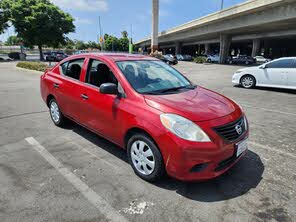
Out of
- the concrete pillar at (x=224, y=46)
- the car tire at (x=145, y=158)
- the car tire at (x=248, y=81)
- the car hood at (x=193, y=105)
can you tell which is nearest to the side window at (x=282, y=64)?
the car tire at (x=248, y=81)

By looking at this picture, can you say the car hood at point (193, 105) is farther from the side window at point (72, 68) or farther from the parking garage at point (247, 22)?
the parking garage at point (247, 22)

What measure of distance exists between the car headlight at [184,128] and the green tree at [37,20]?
39.7 metres

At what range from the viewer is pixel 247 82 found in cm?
1029

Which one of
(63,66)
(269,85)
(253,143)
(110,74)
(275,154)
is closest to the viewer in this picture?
(110,74)

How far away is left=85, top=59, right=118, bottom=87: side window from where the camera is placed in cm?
359

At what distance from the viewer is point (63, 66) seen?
4656 mm

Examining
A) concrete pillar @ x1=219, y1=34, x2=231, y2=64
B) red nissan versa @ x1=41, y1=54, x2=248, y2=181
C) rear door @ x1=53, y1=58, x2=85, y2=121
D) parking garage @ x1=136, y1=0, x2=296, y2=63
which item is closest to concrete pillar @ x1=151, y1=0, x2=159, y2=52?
parking garage @ x1=136, y1=0, x2=296, y2=63

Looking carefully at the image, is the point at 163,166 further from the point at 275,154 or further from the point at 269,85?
the point at 269,85

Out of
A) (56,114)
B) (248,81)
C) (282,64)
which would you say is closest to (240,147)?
(56,114)

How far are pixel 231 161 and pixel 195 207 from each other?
74cm

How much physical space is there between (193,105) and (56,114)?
131 inches

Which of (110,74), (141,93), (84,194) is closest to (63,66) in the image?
(110,74)

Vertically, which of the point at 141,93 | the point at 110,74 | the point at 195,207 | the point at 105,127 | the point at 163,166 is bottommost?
the point at 195,207

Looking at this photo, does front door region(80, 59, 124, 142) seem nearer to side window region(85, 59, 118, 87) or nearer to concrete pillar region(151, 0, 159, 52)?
side window region(85, 59, 118, 87)
